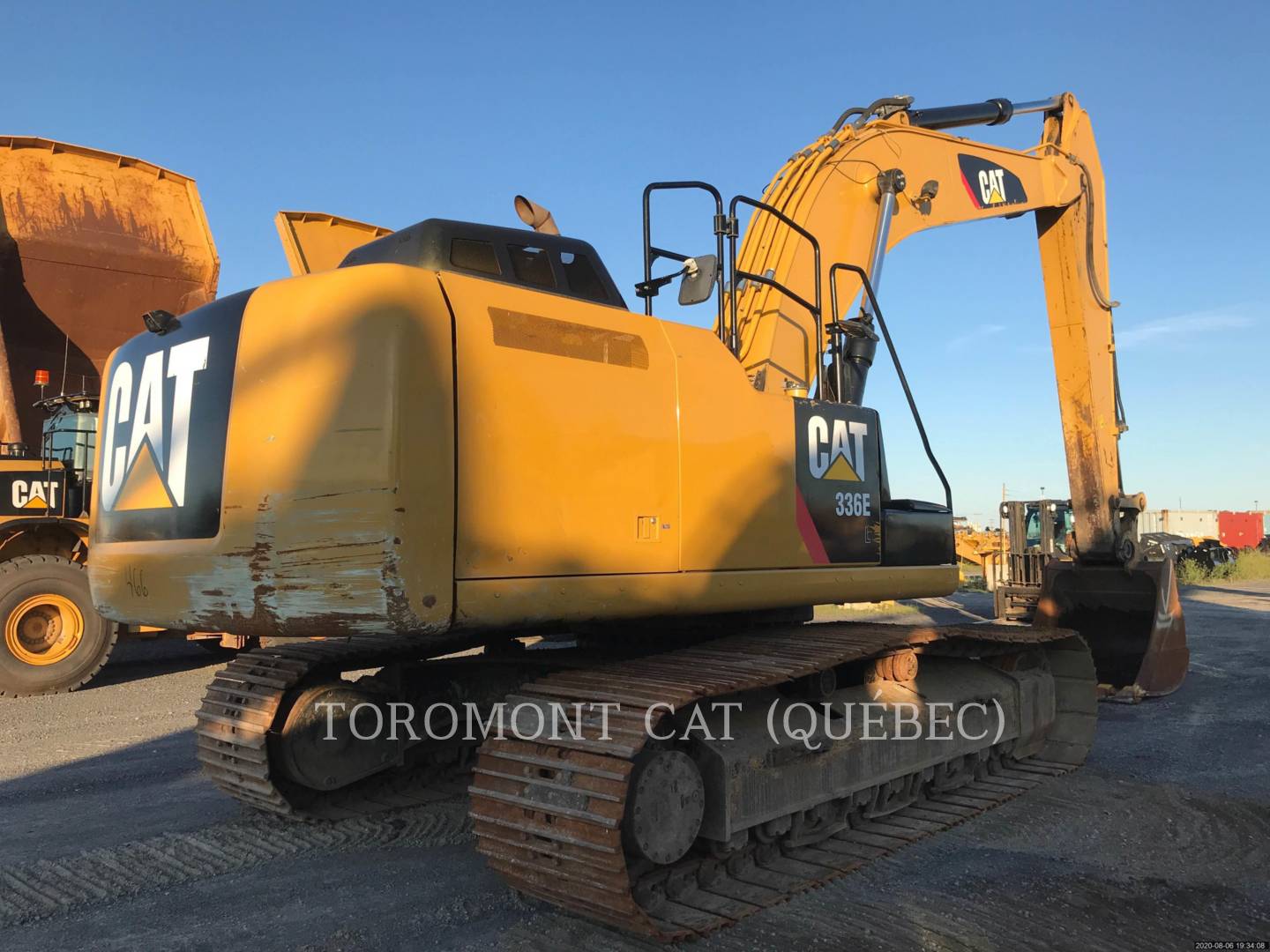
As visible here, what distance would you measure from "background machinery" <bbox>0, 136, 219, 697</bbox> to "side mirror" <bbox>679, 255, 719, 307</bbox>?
23.5 ft

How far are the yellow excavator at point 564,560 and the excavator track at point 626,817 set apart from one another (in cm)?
1

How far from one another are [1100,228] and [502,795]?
7749mm

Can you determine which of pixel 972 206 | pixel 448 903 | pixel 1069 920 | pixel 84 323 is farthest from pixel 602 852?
pixel 84 323

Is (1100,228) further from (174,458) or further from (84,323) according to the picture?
(84,323)

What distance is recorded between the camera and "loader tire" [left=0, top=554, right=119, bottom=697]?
338 inches

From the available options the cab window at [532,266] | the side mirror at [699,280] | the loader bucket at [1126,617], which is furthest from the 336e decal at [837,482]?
the loader bucket at [1126,617]

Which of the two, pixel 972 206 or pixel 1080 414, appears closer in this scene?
pixel 972 206

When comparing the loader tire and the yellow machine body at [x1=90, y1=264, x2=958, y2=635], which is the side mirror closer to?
the yellow machine body at [x1=90, y1=264, x2=958, y2=635]

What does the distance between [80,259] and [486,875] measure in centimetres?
875

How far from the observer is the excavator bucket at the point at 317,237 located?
19.0 feet

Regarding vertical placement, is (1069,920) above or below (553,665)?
below

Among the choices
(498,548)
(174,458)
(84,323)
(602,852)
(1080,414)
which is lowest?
(602,852)

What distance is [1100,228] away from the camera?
8.66 meters

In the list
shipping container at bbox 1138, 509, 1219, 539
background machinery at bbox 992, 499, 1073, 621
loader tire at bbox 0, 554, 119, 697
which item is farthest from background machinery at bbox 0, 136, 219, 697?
shipping container at bbox 1138, 509, 1219, 539
